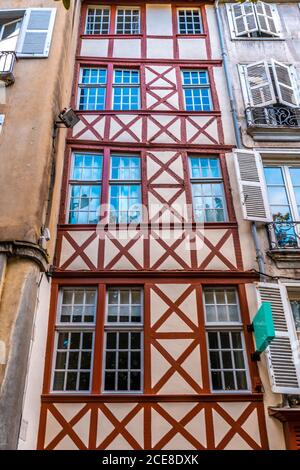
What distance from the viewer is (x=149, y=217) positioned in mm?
7590

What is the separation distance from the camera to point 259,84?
30.2ft

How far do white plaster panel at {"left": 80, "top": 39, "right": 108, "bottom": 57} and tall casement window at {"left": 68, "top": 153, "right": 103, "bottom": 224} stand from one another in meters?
3.10

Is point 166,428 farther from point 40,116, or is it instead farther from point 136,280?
point 40,116

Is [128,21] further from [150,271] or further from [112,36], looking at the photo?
[150,271]

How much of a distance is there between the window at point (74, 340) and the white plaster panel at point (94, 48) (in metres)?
6.01

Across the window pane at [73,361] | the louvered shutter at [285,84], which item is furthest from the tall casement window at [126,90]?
the window pane at [73,361]

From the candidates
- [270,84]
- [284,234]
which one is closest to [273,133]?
[270,84]

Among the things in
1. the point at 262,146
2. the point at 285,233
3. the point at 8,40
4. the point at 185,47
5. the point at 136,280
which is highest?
the point at 185,47

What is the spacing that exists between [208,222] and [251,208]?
2.63ft

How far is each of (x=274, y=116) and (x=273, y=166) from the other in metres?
1.27

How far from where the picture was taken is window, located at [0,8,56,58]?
320 inches

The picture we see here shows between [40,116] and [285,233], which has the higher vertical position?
[40,116]
